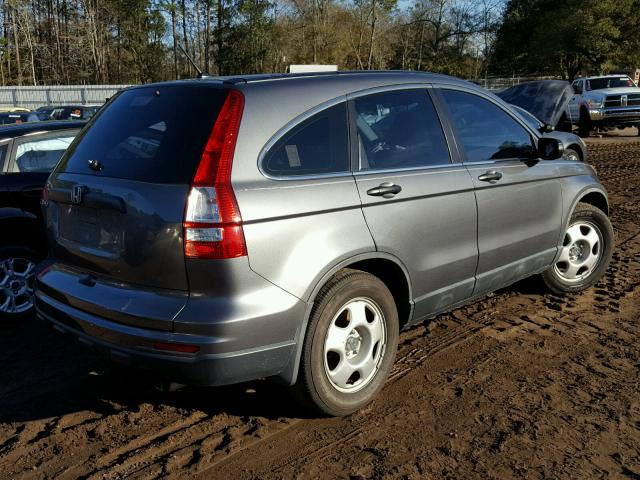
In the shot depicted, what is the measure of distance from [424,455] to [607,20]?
41238 mm

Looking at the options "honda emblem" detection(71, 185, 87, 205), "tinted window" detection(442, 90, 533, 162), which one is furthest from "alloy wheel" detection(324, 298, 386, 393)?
"honda emblem" detection(71, 185, 87, 205)

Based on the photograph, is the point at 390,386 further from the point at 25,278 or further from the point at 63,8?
the point at 63,8

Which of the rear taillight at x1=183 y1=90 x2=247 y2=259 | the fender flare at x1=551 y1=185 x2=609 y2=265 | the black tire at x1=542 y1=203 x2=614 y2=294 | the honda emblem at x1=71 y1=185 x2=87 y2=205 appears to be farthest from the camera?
the black tire at x1=542 y1=203 x2=614 y2=294

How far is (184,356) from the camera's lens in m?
2.88

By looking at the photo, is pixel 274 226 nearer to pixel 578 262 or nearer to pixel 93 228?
pixel 93 228

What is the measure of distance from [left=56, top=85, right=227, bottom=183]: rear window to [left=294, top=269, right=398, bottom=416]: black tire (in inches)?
38.1

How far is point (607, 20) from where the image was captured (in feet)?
124

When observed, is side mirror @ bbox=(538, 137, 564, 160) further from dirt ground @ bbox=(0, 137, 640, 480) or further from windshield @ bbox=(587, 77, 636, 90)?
windshield @ bbox=(587, 77, 636, 90)

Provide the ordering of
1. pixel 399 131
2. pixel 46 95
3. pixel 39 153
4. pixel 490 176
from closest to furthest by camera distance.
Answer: pixel 399 131 → pixel 490 176 → pixel 39 153 → pixel 46 95

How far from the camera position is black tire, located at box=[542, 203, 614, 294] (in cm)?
519

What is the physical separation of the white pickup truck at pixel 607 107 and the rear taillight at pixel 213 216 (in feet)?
69.4

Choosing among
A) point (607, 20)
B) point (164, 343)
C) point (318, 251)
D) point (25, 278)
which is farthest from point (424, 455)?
point (607, 20)

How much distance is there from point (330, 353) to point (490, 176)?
1700 mm

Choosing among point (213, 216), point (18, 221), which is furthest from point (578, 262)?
point (18, 221)
